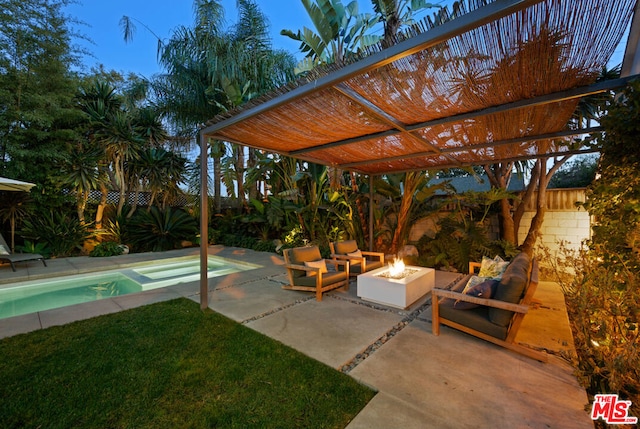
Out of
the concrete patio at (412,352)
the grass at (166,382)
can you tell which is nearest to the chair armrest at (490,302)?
the concrete patio at (412,352)

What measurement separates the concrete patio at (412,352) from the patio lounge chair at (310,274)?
0.58 feet

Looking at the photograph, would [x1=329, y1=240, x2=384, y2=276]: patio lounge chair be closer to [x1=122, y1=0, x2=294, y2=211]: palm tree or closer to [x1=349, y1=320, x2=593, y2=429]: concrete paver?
[x1=349, y1=320, x2=593, y2=429]: concrete paver

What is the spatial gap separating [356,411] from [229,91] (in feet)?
26.6

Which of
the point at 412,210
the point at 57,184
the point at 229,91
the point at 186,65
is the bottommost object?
the point at 412,210

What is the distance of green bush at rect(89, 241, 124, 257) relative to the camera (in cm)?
805

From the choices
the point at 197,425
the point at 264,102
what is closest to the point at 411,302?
the point at 197,425

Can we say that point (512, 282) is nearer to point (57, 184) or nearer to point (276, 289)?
point (276, 289)

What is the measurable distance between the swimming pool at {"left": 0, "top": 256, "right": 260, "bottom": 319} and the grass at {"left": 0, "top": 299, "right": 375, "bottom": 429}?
7.56 ft

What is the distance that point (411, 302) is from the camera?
412 cm

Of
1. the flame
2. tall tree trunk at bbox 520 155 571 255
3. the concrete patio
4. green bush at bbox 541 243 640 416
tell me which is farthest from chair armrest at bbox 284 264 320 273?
tall tree trunk at bbox 520 155 571 255

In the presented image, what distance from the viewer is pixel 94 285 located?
6.10 meters

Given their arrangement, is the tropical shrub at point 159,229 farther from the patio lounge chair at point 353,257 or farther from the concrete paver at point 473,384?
the concrete paver at point 473,384
